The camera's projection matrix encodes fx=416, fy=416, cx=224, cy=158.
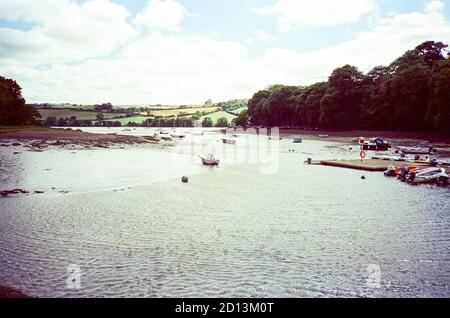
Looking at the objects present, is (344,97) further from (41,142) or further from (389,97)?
(41,142)

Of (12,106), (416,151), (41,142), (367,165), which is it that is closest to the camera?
(367,165)

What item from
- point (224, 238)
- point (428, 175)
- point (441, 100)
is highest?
point (441, 100)

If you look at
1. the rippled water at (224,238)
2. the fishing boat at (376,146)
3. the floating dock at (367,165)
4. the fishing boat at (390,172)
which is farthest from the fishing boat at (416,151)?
the rippled water at (224,238)

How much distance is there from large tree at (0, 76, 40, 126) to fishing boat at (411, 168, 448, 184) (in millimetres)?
90769

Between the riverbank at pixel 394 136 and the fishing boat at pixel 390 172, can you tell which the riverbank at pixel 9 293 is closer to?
the fishing boat at pixel 390 172

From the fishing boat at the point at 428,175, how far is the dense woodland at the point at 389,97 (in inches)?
1954

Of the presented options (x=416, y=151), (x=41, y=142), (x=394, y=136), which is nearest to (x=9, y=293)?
(x=416, y=151)

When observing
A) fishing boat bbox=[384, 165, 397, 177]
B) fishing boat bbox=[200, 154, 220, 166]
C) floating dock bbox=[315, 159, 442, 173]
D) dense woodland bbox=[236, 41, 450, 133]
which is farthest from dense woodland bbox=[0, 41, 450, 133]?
fishing boat bbox=[200, 154, 220, 166]

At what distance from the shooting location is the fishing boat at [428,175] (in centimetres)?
3956

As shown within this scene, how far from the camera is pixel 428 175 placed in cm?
4016

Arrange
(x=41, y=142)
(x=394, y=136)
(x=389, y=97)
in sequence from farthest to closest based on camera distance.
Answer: (x=389, y=97), (x=394, y=136), (x=41, y=142)

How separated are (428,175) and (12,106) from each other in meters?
104

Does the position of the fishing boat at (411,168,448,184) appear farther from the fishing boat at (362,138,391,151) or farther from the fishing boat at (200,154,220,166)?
the fishing boat at (362,138,391,151)

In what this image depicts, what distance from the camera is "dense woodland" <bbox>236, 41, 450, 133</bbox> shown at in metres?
88.9
